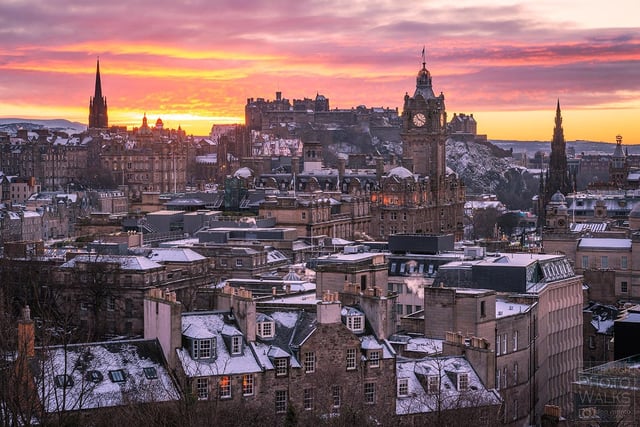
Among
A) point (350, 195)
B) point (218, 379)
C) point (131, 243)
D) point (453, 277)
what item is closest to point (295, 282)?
point (453, 277)

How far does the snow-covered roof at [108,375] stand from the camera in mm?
38469

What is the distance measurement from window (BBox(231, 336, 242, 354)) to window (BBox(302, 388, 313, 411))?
2.61 metres

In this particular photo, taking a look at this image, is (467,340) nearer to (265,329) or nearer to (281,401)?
(265,329)

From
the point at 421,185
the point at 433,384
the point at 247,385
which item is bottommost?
the point at 433,384

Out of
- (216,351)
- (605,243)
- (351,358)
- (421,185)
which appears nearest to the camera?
(216,351)

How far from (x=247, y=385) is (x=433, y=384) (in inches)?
277

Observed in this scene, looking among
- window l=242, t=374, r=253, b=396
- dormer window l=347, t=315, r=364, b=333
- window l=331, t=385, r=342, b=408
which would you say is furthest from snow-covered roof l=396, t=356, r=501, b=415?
window l=242, t=374, r=253, b=396

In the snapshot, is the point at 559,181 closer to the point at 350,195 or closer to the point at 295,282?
the point at 350,195

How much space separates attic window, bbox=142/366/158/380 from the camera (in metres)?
40.3

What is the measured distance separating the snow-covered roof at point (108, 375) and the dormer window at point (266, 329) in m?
3.56

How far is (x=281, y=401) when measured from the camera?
137ft

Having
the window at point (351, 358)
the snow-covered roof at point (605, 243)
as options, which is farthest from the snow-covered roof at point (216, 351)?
the snow-covered roof at point (605, 243)

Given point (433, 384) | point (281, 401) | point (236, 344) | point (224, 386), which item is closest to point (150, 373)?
point (224, 386)

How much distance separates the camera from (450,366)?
45.2m
